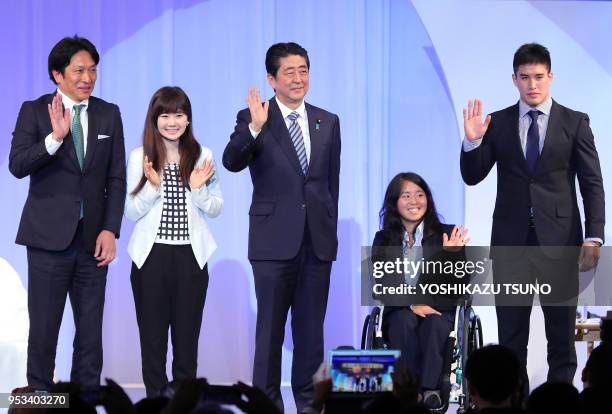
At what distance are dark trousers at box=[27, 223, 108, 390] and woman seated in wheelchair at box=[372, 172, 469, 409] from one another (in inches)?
51.4

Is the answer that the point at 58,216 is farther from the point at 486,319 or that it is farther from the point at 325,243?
the point at 486,319

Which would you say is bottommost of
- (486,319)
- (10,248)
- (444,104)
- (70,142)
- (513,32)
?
(486,319)

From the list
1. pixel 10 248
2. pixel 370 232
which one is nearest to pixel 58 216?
→ pixel 10 248

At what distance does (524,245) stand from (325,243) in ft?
2.89

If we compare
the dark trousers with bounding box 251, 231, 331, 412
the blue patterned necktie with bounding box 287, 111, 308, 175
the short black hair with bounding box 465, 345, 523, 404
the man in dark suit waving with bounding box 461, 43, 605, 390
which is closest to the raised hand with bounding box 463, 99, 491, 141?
the man in dark suit waving with bounding box 461, 43, 605, 390

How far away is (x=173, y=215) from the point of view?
4.50 meters

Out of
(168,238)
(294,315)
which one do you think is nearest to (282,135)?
(168,238)

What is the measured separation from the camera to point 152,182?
14.8 feet

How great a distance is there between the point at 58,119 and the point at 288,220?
1.08 m

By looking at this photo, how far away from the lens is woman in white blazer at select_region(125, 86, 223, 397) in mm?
4477

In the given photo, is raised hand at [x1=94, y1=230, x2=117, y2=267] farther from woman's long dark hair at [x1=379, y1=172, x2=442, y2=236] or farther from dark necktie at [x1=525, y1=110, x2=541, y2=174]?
dark necktie at [x1=525, y1=110, x2=541, y2=174]

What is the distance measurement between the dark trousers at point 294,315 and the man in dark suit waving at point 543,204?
0.80m

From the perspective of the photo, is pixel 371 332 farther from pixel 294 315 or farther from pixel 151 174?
pixel 151 174

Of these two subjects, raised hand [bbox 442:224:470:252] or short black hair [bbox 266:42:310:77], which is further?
raised hand [bbox 442:224:470:252]
